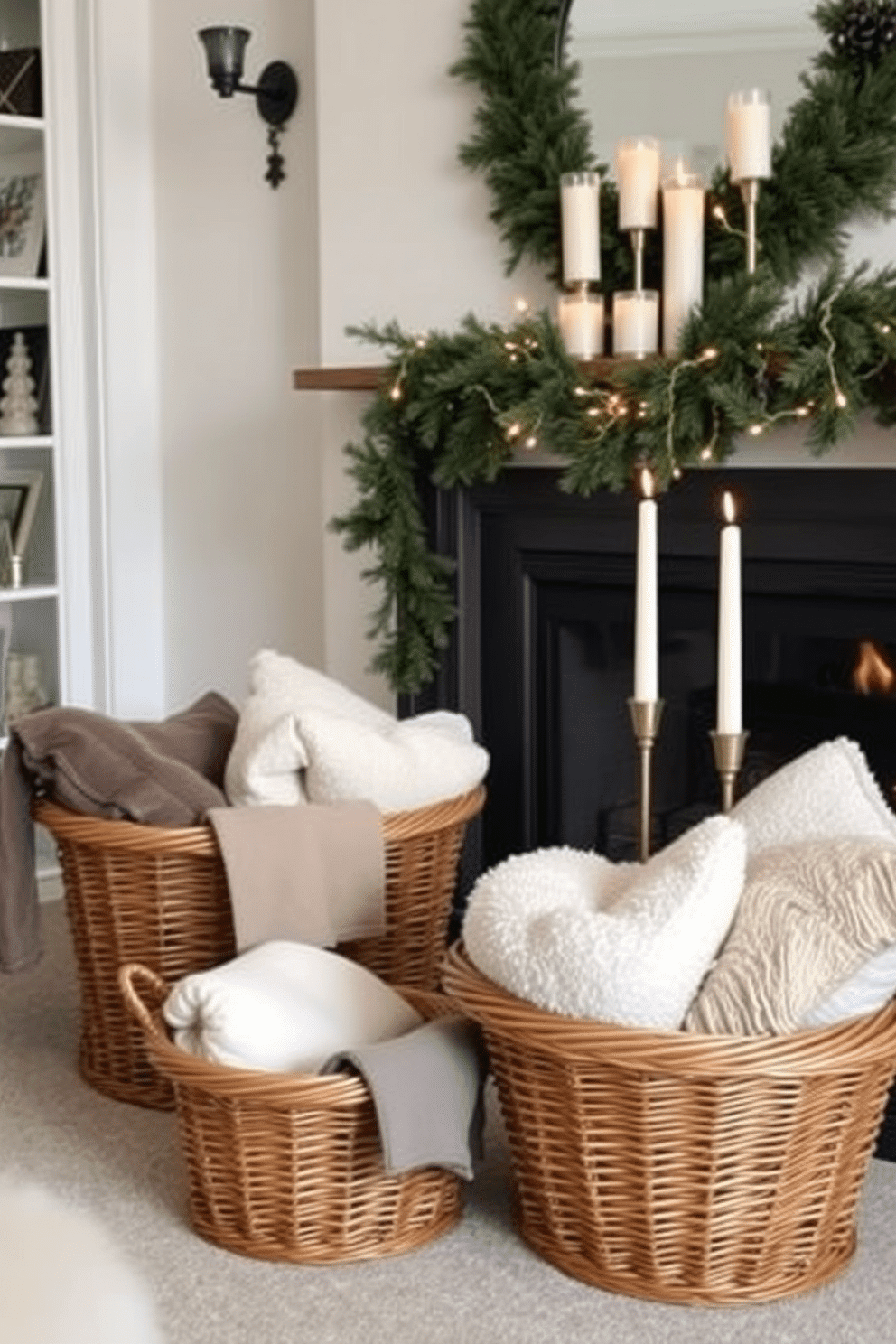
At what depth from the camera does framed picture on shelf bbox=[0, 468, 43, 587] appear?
4.00m

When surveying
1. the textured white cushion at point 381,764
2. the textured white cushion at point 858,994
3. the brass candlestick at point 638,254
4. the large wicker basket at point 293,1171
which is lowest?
the large wicker basket at point 293,1171

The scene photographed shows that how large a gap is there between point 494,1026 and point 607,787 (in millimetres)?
1150

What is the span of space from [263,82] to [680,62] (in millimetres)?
1014

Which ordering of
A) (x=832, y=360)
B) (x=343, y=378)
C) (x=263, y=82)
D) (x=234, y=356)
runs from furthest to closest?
(x=234, y=356), (x=263, y=82), (x=343, y=378), (x=832, y=360)

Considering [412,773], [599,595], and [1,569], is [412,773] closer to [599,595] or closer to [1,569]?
[599,595]

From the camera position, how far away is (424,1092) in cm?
220

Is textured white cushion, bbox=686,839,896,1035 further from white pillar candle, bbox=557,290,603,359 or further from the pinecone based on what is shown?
the pinecone

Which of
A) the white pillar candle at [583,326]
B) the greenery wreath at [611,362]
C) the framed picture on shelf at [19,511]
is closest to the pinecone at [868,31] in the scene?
the greenery wreath at [611,362]

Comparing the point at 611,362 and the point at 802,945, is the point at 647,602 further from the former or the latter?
the point at 611,362

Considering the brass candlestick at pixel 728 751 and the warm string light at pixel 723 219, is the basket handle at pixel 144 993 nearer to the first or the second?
the brass candlestick at pixel 728 751

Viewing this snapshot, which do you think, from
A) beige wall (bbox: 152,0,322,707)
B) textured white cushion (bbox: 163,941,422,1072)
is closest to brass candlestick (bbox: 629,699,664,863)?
textured white cushion (bbox: 163,941,422,1072)

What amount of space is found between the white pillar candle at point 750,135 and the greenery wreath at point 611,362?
49 millimetres

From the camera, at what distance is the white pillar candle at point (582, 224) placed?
2.87m

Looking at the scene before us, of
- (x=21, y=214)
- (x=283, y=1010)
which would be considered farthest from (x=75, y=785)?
(x=21, y=214)
